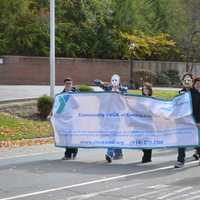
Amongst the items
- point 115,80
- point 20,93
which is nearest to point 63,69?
point 20,93

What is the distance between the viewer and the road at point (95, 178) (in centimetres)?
944

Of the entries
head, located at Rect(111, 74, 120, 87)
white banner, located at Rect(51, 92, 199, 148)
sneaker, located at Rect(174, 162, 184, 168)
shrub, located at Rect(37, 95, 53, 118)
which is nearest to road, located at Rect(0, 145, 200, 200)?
sneaker, located at Rect(174, 162, 184, 168)

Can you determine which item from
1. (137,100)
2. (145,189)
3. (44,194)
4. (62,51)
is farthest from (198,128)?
(62,51)

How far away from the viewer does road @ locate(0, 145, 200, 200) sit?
9.44 m

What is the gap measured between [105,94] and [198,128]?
2.07 m

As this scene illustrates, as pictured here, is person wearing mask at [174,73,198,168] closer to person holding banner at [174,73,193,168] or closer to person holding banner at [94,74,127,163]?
person holding banner at [174,73,193,168]

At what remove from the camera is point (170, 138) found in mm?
12641

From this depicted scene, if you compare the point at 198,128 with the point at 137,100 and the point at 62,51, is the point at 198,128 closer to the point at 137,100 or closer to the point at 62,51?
the point at 137,100

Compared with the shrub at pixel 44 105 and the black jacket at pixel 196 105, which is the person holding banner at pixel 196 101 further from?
the shrub at pixel 44 105

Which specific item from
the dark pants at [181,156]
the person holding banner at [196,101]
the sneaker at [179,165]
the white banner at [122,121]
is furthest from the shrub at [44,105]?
the sneaker at [179,165]

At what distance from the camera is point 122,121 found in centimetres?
1301

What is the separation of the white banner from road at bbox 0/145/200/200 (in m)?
0.46

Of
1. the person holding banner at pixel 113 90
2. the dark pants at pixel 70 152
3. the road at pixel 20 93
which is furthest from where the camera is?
the road at pixel 20 93

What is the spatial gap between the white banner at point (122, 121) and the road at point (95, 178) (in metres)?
0.46
